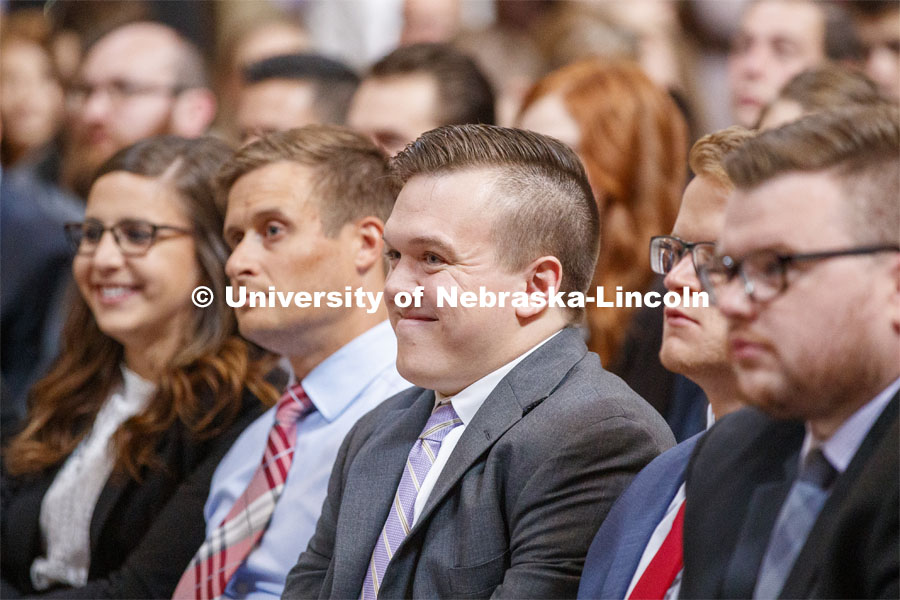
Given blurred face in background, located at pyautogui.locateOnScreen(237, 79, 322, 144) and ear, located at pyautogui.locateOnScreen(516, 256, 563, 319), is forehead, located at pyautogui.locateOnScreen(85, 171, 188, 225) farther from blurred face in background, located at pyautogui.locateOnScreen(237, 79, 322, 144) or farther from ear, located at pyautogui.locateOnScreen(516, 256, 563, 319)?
ear, located at pyautogui.locateOnScreen(516, 256, 563, 319)

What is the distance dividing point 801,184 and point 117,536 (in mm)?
1963

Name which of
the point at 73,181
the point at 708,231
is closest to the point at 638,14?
the point at 73,181

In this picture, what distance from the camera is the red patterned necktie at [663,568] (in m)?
1.69

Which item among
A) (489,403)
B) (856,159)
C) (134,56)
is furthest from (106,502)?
(134,56)

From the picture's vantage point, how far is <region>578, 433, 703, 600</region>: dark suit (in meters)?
1.76

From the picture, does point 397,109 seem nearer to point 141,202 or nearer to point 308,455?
point 141,202

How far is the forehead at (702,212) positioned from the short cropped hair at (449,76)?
1740 millimetres

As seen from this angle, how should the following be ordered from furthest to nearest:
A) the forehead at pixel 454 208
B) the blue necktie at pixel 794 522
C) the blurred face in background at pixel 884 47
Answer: the blurred face in background at pixel 884 47
the forehead at pixel 454 208
the blue necktie at pixel 794 522

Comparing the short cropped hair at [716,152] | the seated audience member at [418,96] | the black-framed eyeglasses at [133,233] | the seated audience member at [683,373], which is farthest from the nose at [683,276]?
the seated audience member at [418,96]

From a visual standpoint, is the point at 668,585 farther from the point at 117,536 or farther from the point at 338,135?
the point at 117,536

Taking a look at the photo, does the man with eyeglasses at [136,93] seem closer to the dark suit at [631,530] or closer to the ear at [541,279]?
the ear at [541,279]

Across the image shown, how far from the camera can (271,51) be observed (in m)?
5.42

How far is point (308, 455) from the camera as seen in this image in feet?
8.07

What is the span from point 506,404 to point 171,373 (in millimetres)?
1256
